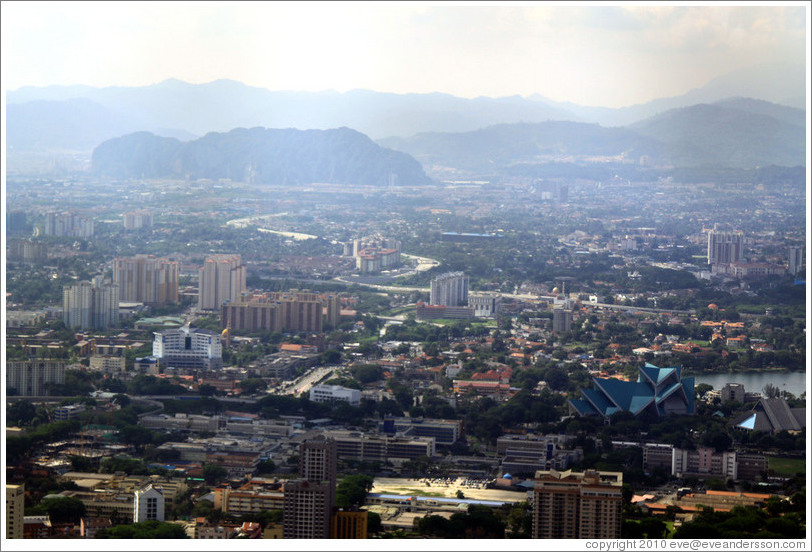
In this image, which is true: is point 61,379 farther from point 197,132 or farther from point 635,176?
point 635,176

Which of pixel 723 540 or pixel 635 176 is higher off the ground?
pixel 635 176

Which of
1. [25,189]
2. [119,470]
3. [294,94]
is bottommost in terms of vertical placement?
[119,470]

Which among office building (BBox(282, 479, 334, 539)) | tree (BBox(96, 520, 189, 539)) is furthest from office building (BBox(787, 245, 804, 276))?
tree (BBox(96, 520, 189, 539))

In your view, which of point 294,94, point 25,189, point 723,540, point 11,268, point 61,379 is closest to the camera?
point 723,540

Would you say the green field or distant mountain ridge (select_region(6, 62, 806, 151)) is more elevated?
distant mountain ridge (select_region(6, 62, 806, 151))

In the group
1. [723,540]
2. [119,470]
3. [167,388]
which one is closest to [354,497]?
[119,470]

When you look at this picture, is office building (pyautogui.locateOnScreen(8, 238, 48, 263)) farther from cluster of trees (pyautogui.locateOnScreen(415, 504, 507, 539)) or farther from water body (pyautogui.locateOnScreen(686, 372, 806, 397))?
cluster of trees (pyautogui.locateOnScreen(415, 504, 507, 539))
